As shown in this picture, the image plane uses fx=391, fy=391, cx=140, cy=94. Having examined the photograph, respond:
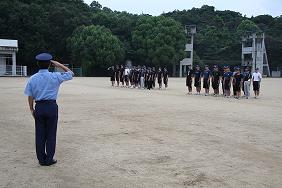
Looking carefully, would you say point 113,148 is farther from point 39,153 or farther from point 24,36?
point 24,36

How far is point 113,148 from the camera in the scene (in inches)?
293

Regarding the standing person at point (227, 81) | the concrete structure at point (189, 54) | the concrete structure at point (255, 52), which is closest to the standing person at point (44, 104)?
the standing person at point (227, 81)

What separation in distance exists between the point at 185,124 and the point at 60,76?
502 centimetres

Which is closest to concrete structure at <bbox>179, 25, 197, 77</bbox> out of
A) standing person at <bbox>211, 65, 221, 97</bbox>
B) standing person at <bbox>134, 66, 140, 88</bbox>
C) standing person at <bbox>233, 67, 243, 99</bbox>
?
Answer: standing person at <bbox>134, 66, 140, 88</bbox>

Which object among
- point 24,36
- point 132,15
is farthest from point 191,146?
point 132,15

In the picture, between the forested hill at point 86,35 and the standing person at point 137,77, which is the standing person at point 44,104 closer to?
the standing person at point 137,77

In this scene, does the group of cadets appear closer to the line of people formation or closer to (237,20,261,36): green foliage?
the line of people formation

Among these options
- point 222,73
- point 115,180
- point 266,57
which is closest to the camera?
point 115,180

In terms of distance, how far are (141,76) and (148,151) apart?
807 inches

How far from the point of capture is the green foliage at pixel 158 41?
55.8m

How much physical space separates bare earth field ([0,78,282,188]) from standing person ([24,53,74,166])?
11.5 inches

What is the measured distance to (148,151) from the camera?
7.21 meters

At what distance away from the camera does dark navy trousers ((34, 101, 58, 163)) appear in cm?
609

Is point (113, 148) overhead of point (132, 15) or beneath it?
beneath
